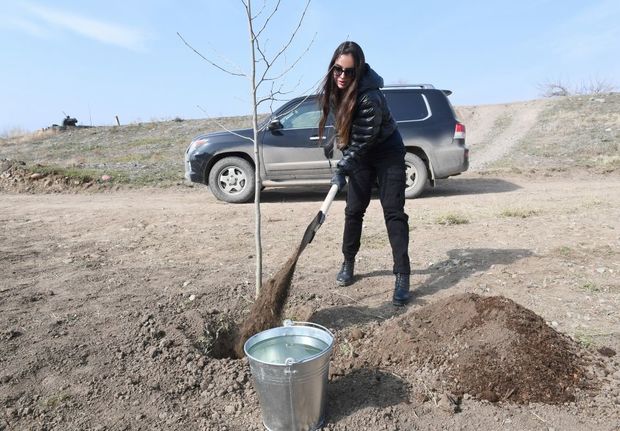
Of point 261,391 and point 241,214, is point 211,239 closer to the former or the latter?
point 241,214

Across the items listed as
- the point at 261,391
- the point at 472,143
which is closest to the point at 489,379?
the point at 261,391

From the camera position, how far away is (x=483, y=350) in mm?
2826

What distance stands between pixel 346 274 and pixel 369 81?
1656mm

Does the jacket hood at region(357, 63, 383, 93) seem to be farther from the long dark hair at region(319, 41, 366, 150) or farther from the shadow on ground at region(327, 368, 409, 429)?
the shadow on ground at region(327, 368, 409, 429)

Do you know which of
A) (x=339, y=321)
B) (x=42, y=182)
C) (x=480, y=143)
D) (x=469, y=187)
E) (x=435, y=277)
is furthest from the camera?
(x=480, y=143)

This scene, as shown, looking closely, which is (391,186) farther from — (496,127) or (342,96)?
(496,127)

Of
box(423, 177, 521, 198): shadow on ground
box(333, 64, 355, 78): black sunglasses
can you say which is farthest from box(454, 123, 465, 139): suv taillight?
box(333, 64, 355, 78): black sunglasses

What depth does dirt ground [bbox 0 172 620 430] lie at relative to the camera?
2.56 metres

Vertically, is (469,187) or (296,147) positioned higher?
(296,147)

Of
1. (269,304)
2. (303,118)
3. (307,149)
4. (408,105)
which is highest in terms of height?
(408,105)

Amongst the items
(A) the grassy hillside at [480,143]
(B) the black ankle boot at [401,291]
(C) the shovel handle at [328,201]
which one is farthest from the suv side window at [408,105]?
(C) the shovel handle at [328,201]

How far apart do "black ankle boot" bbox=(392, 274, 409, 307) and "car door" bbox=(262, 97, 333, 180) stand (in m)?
4.68

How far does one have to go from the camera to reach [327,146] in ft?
13.2

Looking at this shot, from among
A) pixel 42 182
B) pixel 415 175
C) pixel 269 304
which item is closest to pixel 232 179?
pixel 415 175
